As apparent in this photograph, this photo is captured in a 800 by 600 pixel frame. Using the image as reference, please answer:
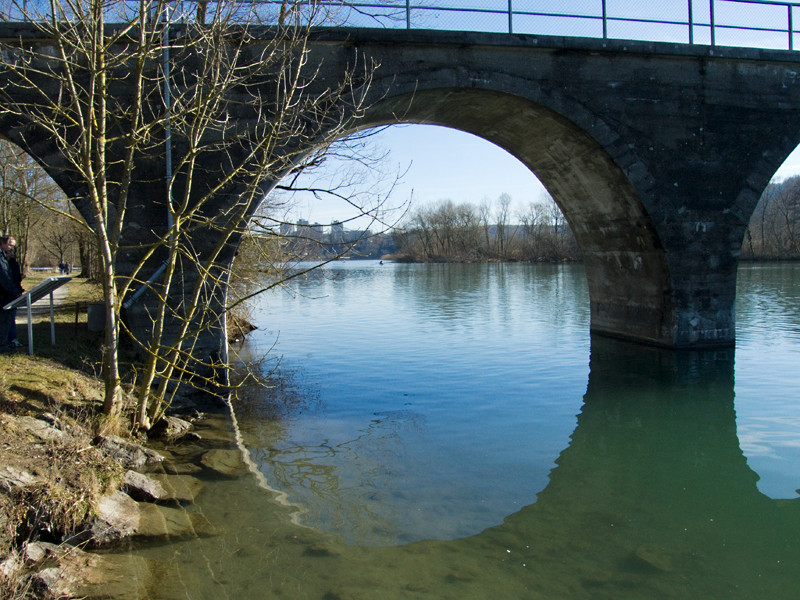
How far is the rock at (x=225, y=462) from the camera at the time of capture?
6361 millimetres

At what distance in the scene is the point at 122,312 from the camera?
943 centimetres

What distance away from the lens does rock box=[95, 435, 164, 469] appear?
594cm

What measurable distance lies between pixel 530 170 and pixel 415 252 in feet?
195

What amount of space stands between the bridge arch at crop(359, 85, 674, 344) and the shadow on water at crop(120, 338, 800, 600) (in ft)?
19.5

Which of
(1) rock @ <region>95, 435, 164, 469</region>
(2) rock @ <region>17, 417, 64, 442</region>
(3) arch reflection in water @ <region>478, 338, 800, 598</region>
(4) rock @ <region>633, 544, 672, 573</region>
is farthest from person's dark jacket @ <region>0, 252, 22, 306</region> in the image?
(4) rock @ <region>633, 544, 672, 573</region>

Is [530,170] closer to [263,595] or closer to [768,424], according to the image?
[768,424]

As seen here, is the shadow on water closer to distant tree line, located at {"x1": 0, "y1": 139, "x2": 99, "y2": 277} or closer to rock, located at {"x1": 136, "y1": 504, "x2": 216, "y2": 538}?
rock, located at {"x1": 136, "y1": 504, "x2": 216, "y2": 538}

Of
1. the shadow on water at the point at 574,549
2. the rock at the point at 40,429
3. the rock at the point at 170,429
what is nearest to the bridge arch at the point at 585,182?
the rock at the point at 170,429

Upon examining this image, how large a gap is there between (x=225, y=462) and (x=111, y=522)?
1.92m

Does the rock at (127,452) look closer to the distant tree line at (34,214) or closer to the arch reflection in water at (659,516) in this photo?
the arch reflection in water at (659,516)

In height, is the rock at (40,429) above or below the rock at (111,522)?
above

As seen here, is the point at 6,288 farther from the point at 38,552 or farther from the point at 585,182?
the point at 585,182

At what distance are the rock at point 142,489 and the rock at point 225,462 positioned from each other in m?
0.80

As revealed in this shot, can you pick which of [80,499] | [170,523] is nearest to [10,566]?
[80,499]
